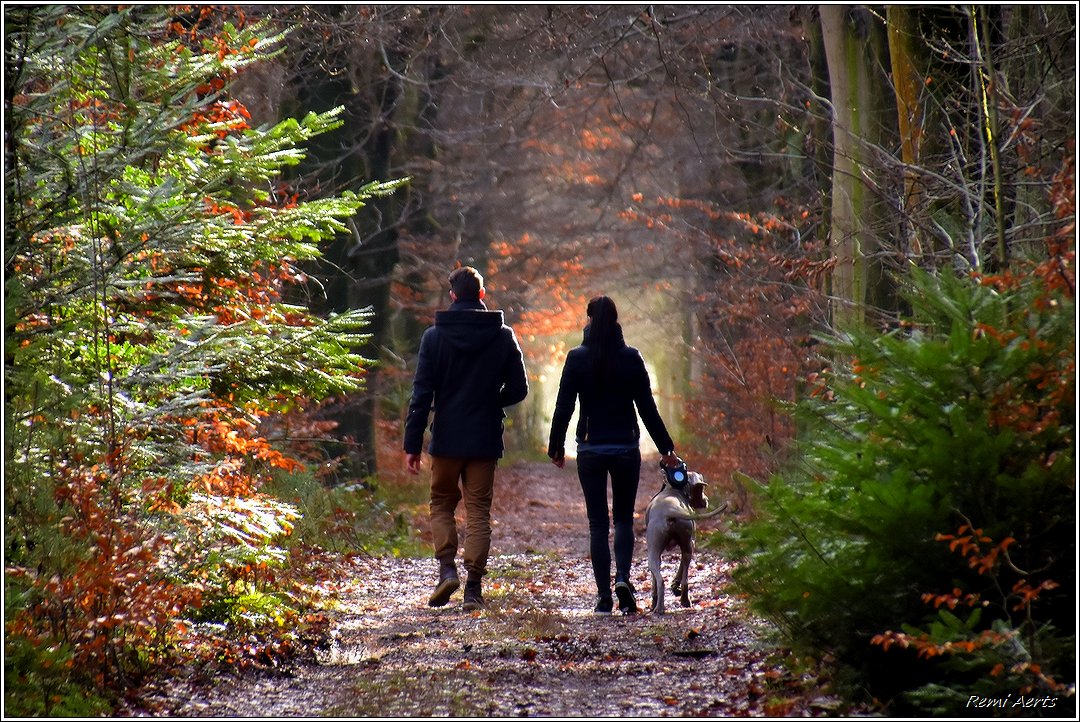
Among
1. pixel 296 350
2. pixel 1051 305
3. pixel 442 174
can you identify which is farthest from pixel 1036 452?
pixel 442 174

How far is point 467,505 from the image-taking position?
31.6 feet

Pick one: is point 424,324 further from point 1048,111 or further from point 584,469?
point 1048,111

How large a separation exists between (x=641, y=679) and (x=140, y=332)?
383 centimetres

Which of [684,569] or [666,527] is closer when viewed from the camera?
[666,527]

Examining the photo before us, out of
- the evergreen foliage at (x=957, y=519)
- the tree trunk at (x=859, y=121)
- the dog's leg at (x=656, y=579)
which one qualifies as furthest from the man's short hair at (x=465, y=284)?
the evergreen foliage at (x=957, y=519)

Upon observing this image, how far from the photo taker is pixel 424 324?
81.5 ft

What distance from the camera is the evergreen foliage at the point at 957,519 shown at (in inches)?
205

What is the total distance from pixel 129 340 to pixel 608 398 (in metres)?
3.34

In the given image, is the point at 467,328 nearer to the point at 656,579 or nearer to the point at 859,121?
the point at 656,579

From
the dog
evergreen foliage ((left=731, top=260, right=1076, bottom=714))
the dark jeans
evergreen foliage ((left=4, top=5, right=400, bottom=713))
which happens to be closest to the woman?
the dark jeans

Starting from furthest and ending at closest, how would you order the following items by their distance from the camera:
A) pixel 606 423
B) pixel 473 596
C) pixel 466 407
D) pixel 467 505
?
1. pixel 473 596
2. pixel 467 505
3. pixel 466 407
4. pixel 606 423

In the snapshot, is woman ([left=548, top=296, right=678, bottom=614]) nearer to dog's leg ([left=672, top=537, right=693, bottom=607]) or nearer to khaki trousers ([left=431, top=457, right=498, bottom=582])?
dog's leg ([left=672, top=537, right=693, bottom=607])

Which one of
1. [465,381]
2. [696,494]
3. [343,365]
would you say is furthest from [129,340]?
[696,494]

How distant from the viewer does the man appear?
951 centimetres
